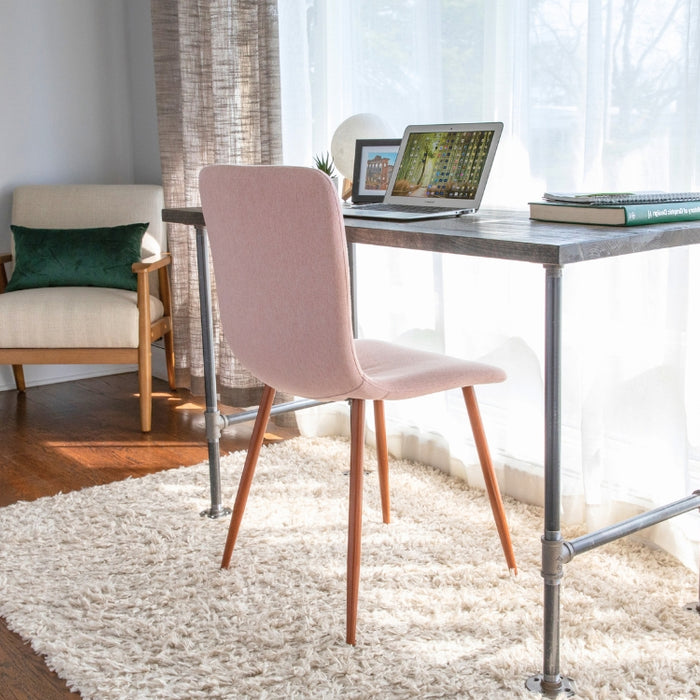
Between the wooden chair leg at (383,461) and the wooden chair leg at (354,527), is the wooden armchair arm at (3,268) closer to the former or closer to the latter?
the wooden chair leg at (383,461)

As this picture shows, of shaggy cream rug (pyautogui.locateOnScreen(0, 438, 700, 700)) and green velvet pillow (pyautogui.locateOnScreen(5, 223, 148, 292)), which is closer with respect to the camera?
shaggy cream rug (pyautogui.locateOnScreen(0, 438, 700, 700))

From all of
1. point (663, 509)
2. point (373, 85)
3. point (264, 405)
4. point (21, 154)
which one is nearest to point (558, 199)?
point (663, 509)

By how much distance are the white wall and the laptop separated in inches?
78.5

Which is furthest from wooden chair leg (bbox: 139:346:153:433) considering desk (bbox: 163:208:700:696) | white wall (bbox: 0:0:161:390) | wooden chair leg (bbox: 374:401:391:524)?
desk (bbox: 163:208:700:696)

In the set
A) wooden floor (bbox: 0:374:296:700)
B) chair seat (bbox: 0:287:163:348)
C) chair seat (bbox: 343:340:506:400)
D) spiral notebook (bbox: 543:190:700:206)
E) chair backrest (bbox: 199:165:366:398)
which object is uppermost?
spiral notebook (bbox: 543:190:700:206)

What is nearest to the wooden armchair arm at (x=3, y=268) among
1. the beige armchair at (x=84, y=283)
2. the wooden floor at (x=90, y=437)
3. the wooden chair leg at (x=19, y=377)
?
the beige armchair at (x=84, y=283)

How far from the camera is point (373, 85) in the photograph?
2.77m

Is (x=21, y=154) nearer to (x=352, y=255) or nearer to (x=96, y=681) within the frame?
(x=352, y=255)

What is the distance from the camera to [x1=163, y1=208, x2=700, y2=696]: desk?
1464 millimetres

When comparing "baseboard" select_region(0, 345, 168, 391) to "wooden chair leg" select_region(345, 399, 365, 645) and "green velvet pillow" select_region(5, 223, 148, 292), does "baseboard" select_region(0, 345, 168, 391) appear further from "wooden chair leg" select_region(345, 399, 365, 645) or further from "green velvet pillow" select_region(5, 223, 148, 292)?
"wooden chair leg" select_region(345, 399, 365, 645)

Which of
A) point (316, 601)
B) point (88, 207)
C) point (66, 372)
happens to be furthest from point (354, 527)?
point (66, 372)

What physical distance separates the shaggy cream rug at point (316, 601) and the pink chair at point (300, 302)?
0.53 ft

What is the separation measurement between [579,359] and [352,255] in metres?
0.72

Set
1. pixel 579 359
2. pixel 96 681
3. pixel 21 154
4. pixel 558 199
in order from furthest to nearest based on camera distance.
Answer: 1. pixel 21 154
2. pixel 579 359
3. pixel 558 199
4. pixel 96 681
